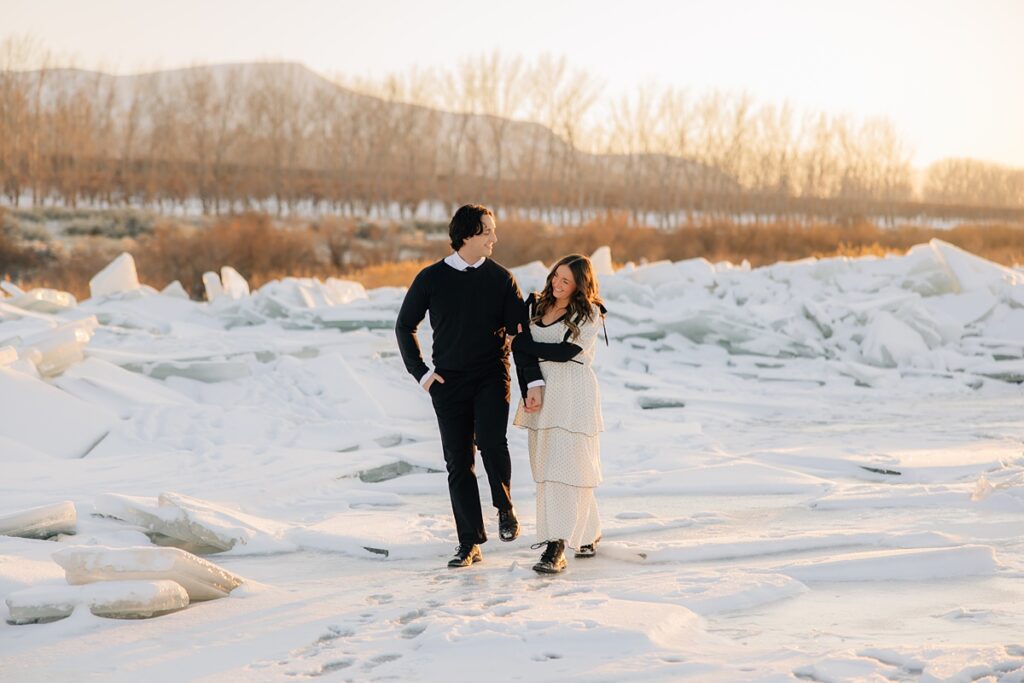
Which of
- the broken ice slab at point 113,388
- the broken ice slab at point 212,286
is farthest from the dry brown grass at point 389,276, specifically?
the broken ice slab at point 113,388

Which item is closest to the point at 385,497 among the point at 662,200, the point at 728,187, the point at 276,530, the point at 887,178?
the point at 276,530

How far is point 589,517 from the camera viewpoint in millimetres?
4117

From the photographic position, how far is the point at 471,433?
4.06 meters

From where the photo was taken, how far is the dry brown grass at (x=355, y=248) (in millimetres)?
25266

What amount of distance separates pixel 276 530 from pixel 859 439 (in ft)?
14.7

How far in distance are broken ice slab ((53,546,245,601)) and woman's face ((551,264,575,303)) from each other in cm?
157

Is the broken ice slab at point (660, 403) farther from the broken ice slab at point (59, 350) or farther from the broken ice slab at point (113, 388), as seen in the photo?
the broken ice slab at point (59, 350)

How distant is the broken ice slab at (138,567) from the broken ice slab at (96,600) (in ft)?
0.20

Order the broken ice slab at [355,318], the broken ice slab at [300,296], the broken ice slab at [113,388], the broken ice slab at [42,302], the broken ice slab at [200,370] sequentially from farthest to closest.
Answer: the broken ice slab at [300,296] → the broken ice slab at [355,318] → the broken ice slab at [42,302] → the broken ice slab at [200,370] → the broken ice slab at [113,388]

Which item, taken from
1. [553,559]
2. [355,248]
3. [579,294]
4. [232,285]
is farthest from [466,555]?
[355,248]

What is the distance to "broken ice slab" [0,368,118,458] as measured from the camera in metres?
6.66

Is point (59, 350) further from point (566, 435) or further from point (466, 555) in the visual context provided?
point (566, 435)

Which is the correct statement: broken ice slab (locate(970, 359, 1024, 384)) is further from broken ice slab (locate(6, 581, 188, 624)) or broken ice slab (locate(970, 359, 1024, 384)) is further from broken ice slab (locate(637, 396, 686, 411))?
broken ice slab (locate(6, 581, 188, 624))

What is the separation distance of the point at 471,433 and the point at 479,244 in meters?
0.73
